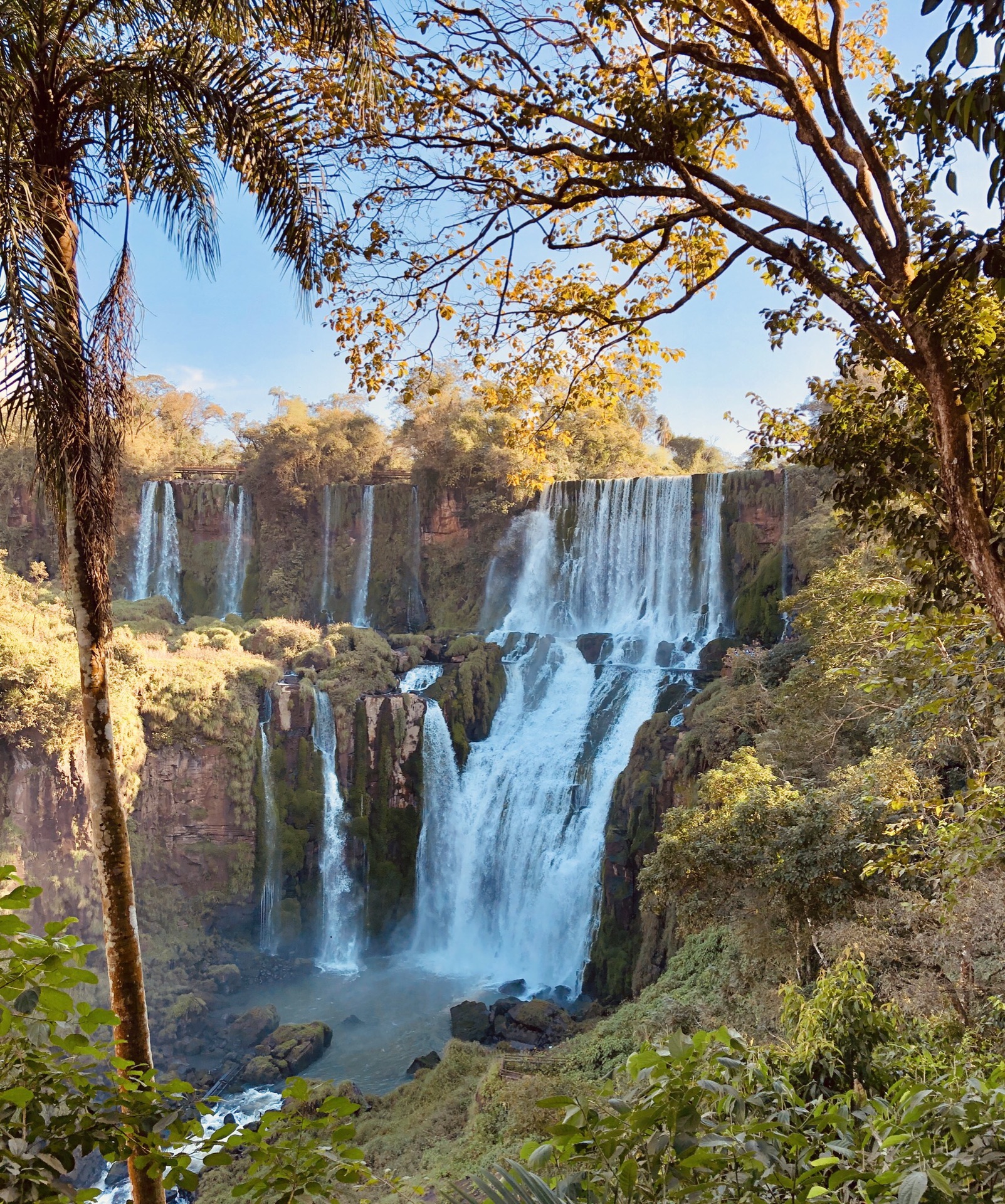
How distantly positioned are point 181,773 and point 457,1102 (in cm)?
1007

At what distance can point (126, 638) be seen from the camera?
17.7m

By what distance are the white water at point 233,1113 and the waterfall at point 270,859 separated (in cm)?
556

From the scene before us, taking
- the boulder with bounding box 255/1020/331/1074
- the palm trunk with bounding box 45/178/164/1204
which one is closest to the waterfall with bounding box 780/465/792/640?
the boulder with bounding box 255/1020/331/1074

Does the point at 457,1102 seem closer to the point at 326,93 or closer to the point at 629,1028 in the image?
the point at 629,1028

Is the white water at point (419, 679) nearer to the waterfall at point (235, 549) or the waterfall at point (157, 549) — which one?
the waterfall at point (235, 549)

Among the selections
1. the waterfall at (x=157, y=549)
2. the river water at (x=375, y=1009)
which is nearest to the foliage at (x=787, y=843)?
the river water at (x=375, y=1009)

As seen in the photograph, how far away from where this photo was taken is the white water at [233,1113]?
10.5 m

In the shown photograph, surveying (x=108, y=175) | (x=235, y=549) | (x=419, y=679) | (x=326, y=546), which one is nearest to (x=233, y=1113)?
(x=419, y=679)

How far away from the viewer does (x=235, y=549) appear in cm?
2762

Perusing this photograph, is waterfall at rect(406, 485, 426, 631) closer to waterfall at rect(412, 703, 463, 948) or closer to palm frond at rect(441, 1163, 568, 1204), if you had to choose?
waterfall at rect(412, 703, 463, 948)

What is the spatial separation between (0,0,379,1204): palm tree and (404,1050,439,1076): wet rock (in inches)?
386

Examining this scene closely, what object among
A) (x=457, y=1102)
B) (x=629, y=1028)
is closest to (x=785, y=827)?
(x=629, y=1028)

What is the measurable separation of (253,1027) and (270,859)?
182 inches

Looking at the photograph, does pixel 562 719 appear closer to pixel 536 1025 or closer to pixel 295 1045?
pixel 536 1025
